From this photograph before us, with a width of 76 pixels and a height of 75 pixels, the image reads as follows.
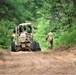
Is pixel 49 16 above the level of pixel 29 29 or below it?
above

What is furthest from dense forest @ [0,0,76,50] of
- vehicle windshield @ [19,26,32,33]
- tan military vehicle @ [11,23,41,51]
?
tan military vehicle @ [11,23,41,51]

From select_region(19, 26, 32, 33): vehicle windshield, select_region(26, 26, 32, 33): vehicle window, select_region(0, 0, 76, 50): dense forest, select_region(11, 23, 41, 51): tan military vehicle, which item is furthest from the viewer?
select_region(19, 26, 32, 33): vehicle windshield

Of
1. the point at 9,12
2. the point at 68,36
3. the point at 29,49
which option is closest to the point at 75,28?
the point at 68,36

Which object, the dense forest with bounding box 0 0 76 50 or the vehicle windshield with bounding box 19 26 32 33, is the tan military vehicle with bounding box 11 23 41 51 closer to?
the vehicle windshield with bounding box 19 26 32 33

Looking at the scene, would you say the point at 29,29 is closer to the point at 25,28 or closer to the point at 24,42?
the point at 25,28

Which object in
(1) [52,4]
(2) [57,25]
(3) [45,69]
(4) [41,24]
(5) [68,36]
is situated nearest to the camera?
(3) [45,69]

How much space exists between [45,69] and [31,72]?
76 centimetres

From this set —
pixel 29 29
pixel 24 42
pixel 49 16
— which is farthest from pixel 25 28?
pixel 49 16

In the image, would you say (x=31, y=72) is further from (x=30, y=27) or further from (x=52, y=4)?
(x=52, y=4)

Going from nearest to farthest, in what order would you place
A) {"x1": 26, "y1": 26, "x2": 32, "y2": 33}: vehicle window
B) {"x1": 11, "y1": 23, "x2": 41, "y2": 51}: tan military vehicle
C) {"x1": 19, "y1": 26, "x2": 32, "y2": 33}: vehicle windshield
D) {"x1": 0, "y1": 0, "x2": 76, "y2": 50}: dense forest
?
{"x1": 0, "y1": 0, "x2": 76, "y2": 50}: dense forest, {"x1": 11, "y1": 23, "x2": 41, "y2": 51}: tan military vehicle, {"x1": 26, "y1": 26, "x2": 32, "y2": 33}: vehicle window, {"x1": 19, "y1": 26, "x2": 32, "y2": 33}: vehicle windshield

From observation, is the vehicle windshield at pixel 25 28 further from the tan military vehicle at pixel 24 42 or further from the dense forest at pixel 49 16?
the dense forest at pixel 49 16

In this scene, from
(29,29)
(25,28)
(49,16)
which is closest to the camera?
(29,29)

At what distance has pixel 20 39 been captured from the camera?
27.7 meters

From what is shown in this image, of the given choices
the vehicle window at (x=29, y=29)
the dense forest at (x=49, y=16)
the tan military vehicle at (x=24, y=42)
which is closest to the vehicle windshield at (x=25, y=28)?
the vehicle window at (x=29, y=29)
